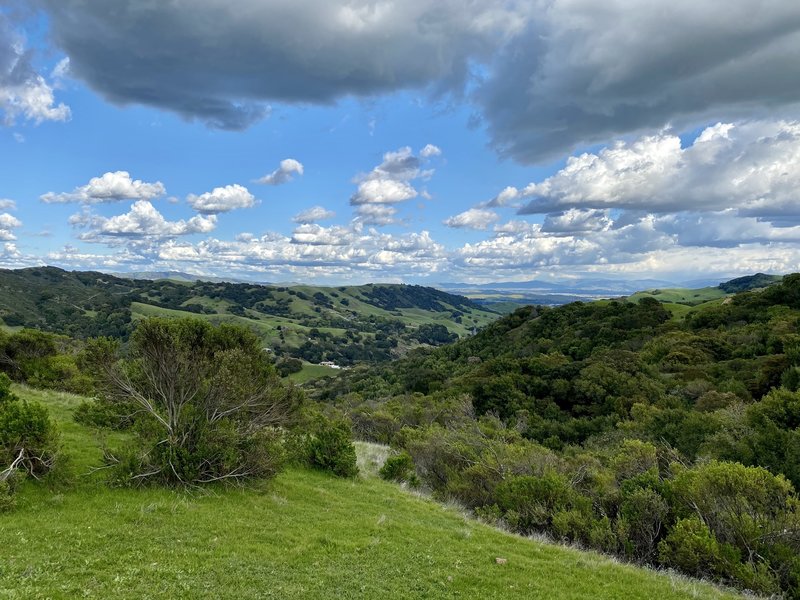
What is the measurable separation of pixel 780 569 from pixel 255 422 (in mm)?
18273

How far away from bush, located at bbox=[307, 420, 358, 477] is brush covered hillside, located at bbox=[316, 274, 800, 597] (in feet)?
14.3

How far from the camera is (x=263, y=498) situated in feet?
53.0

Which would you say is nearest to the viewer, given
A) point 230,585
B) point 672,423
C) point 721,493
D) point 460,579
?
point 230,585

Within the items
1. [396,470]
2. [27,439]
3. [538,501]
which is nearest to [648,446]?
[538,501]

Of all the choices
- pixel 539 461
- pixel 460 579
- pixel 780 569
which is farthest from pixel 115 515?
pixel 780 569

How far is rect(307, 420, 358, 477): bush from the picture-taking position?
74.7 feet

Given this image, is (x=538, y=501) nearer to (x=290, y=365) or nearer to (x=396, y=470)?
(x=396, y=470)

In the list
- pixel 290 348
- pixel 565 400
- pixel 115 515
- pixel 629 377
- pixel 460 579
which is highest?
pixel 115 515

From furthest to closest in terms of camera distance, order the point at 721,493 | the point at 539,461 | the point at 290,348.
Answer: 1. the point at 290,348
2. the point at 539,461
3. the point at 721,493

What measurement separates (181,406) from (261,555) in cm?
701

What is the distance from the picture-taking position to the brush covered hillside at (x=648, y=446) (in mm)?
14734

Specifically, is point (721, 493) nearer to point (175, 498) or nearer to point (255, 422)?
point (255, 422)

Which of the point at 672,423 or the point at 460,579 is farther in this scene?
the point at 672,423

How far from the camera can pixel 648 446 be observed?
21594mm
